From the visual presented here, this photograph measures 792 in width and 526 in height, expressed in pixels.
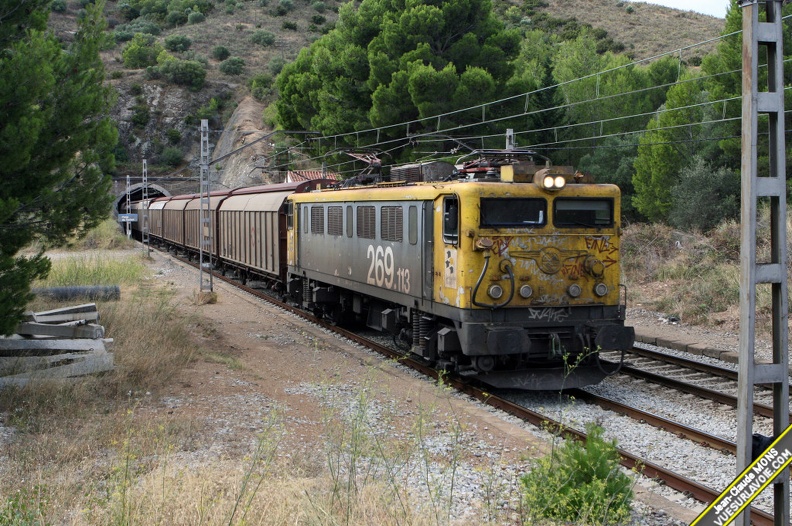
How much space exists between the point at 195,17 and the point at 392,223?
9823 cm

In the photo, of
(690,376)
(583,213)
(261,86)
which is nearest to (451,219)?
(583,213)

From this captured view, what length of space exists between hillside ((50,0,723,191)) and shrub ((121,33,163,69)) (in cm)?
97

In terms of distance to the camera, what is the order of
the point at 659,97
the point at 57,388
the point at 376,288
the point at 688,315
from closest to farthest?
the point at 57,388 < the point at 376,288 < the point at 688,315 < the point at 659,97

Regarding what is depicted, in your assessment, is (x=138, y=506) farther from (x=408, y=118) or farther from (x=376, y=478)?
(x=408, y=118)

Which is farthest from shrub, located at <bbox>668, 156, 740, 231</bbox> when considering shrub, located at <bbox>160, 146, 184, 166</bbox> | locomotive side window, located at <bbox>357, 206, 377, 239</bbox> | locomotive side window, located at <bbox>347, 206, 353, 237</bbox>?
shrub, located at <bbox>160, 146, 184, 166</bbox>

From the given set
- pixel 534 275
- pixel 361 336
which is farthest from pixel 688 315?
pixel 534 275

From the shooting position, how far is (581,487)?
21.7 ft

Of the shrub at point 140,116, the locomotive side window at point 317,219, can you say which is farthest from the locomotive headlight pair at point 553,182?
the shrub at point 140,116

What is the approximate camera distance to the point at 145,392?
10578 mm

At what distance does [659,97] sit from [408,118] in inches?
620

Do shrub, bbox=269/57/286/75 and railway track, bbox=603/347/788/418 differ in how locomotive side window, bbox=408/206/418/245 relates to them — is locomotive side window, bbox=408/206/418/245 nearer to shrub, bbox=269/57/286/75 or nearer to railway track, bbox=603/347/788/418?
railway track, bbox=603/347/788/418

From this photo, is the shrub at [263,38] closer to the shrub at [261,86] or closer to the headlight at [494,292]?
the shrub at [261,86]

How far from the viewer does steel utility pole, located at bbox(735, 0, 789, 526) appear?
A: 4477mm

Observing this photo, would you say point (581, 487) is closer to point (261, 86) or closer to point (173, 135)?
point (173, 135)
